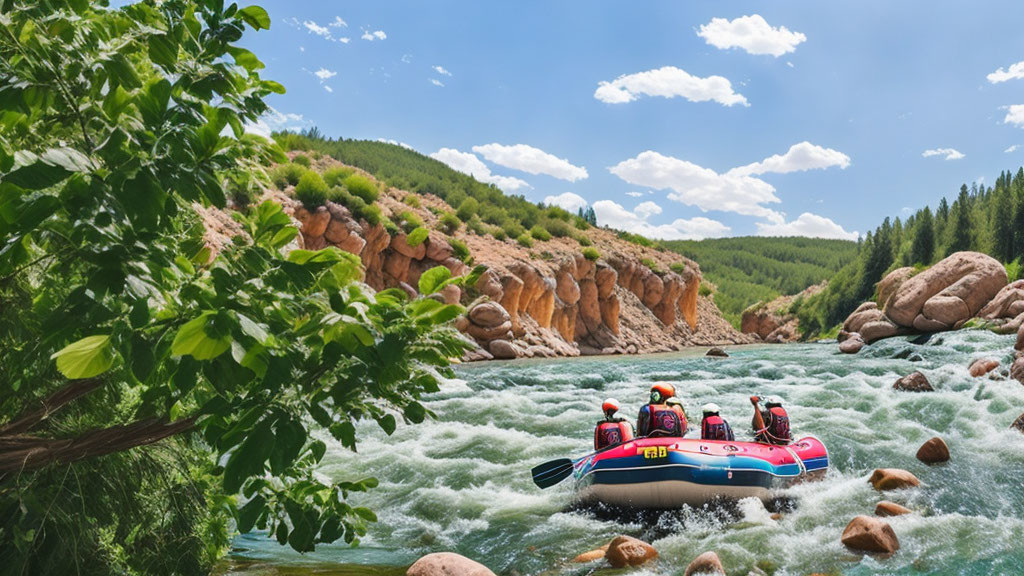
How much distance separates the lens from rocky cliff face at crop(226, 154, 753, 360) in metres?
31.0

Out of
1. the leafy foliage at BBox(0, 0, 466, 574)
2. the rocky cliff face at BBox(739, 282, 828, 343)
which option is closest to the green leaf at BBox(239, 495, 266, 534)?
the leafy foliage at BBox(0, 0, 466, 574)

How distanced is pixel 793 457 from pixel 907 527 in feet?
5.81

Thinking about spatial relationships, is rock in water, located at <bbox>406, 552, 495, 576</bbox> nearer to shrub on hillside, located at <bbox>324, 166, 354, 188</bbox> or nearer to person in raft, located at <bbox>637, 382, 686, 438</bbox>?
person in raft, located at <bbox>637, 382, 686, 438</bbox>

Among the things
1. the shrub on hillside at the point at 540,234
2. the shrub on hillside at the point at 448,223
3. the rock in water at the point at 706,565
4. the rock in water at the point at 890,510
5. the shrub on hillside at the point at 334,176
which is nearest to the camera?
the rock in water at the point at 706,565

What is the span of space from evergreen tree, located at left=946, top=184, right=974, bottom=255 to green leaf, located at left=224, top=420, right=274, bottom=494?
224 ft

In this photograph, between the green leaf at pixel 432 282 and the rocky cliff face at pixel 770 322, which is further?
the rocky cliff face at pixel 770 322

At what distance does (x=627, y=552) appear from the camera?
5883 mm

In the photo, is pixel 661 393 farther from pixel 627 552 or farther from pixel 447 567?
pixel 447 567

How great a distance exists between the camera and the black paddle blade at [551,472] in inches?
320

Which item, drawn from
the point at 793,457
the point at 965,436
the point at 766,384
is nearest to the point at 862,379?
the point at 766,384

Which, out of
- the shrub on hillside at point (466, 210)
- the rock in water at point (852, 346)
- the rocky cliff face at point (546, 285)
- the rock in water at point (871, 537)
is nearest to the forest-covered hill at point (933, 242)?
the rocky cliff face at point (546, 285)

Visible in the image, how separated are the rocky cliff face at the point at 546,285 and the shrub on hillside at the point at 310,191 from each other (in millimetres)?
539

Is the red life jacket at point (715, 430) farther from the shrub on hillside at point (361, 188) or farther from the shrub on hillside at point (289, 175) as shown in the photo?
the shrub on hillside at point (361, 188)

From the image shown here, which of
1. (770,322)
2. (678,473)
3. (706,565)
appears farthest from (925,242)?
(706,565)
